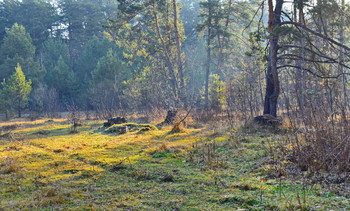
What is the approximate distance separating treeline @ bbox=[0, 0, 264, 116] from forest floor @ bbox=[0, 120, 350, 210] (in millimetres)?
10392

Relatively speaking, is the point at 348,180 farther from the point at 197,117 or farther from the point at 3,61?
the point at 3,61

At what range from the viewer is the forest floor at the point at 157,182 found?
13.1 ft

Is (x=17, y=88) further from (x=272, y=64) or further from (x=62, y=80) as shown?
(x=272, y=64)

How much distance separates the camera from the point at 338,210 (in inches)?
136

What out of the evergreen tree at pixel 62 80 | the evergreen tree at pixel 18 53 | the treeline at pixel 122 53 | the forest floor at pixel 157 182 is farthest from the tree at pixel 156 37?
the evergreen tree at pixel 18 53

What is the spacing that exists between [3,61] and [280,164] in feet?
128

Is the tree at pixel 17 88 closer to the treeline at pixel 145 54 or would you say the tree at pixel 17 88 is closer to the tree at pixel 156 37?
the treeline at pixel 145 54

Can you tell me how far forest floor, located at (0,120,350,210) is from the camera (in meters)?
3.98

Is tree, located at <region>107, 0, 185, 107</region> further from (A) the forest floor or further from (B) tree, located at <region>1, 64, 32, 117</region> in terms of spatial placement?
(A) the forest floor

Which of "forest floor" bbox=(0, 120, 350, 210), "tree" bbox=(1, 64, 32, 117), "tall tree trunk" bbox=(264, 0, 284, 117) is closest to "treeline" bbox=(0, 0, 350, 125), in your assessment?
"tall tree trunk" bbox=(264, 0, 284, 117)

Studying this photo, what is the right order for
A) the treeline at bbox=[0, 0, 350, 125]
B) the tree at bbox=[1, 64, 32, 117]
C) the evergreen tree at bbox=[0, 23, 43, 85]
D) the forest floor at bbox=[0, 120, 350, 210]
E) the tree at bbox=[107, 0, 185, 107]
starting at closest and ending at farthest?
the forest floor at bbox=[0, 120, 350, 210], the treeline at bbox=[0, 0, 350, 125], the tree at bbox=[107, 0, 185, 107], the tree at bbox=[1, 64, 32, 117], the evergreen tree at bbox=[0, 23, 43, 85]

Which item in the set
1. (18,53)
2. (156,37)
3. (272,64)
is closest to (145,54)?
(156,37)

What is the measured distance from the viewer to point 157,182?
17.1 feet

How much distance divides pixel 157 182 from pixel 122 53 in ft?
111
